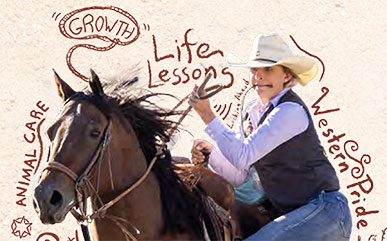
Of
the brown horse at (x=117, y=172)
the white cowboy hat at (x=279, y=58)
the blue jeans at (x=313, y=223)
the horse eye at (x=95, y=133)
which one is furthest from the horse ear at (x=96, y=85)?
the blue jeans at (x=313, y=223)

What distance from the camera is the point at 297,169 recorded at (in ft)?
14.5

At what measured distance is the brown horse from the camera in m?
3.78

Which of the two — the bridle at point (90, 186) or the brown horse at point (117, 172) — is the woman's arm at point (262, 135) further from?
the bridle at point (90, 186)

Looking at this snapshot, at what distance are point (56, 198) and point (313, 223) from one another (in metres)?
1.35

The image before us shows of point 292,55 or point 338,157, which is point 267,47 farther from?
point 338,157

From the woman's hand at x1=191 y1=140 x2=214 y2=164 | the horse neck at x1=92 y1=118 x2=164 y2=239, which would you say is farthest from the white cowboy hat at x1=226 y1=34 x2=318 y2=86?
the horse neck at x1=92 y1=118 x2=164 y2=239

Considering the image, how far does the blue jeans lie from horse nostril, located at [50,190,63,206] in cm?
111

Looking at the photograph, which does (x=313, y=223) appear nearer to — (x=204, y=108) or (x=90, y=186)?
(x=204, y=108)

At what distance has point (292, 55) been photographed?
4500 millimetres

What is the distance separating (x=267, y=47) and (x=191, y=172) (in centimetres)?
78

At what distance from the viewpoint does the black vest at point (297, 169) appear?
439cm

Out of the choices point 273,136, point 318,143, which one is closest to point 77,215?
point 273,136

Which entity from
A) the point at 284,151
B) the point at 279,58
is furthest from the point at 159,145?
the point at 279,58

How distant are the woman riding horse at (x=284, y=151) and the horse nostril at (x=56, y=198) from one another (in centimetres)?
85
